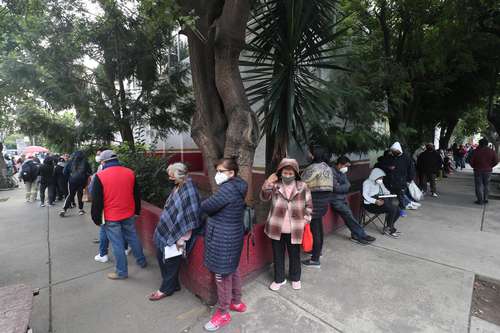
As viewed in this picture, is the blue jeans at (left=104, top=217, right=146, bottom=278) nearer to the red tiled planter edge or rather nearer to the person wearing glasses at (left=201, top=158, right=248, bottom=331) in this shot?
the red tiled planter edge

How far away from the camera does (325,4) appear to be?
140 inches

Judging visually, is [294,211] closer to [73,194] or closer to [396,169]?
[396,169]

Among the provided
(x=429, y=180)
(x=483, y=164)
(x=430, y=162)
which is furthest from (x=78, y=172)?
(x=483, y=164)

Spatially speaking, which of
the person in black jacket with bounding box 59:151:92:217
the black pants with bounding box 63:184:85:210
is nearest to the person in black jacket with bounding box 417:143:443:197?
the person in black jacket with bounding box 59:151:92:217

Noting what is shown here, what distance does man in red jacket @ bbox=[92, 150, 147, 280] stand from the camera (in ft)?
10.2

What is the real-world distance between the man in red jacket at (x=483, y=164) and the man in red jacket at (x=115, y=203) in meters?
8.12

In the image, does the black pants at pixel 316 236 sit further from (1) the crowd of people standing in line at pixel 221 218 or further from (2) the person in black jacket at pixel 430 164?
(2) the person in black jacket at pixel 430 164

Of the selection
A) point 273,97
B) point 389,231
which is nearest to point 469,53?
point 389,231

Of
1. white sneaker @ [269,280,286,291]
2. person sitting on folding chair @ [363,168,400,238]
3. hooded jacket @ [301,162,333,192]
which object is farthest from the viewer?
person sitting on folding chair @ [363,168,400,238]

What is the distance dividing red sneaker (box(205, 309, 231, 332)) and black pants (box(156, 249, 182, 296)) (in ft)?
2.20

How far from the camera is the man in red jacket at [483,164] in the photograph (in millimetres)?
6492

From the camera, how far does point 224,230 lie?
2.41m

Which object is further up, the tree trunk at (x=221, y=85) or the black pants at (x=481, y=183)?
the tree trunk at (x=221, y=85)

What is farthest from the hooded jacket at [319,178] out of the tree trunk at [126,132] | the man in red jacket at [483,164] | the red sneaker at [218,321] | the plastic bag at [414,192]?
the man in red jacket at [483,164]
